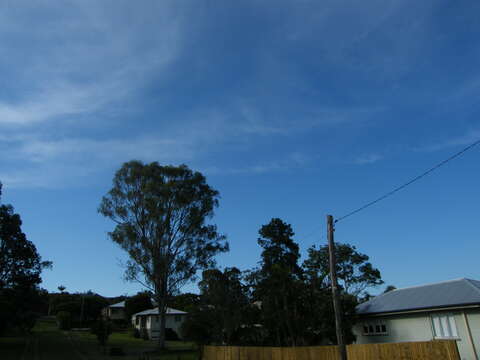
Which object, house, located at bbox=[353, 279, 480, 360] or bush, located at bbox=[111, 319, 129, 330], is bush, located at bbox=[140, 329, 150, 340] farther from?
house, located at bbox=[353, 279, 480, 360]

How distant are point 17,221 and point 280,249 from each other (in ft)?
107

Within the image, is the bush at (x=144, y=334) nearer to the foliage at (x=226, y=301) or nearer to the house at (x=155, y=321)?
the house at (x=155, y=321)

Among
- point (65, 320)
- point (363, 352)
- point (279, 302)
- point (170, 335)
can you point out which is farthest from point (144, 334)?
point (363, 352)

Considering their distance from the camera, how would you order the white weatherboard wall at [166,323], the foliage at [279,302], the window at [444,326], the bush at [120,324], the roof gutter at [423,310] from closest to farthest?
1. the roof gutter at [423,310]
2. the window at [444,326]
3. the foliage at [279,302]
4. the white weatherboard wall at [166,323]
5. the bush at [120,324]

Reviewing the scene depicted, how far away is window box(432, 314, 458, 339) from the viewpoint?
837 inches

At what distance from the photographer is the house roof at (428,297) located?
21.3 meters

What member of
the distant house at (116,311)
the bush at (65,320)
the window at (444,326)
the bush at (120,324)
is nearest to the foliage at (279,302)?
the window at (444,326)

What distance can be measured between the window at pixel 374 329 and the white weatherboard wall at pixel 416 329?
7.7 inches

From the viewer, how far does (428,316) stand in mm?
22969

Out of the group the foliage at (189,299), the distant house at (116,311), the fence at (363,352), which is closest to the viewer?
the fence at (363,352)

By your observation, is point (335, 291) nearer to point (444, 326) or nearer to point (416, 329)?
point (444, 326)

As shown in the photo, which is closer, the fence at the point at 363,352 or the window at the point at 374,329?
the fence at the point at 363,352

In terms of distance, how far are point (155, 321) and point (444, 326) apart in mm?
42293

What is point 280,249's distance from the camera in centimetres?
5550
